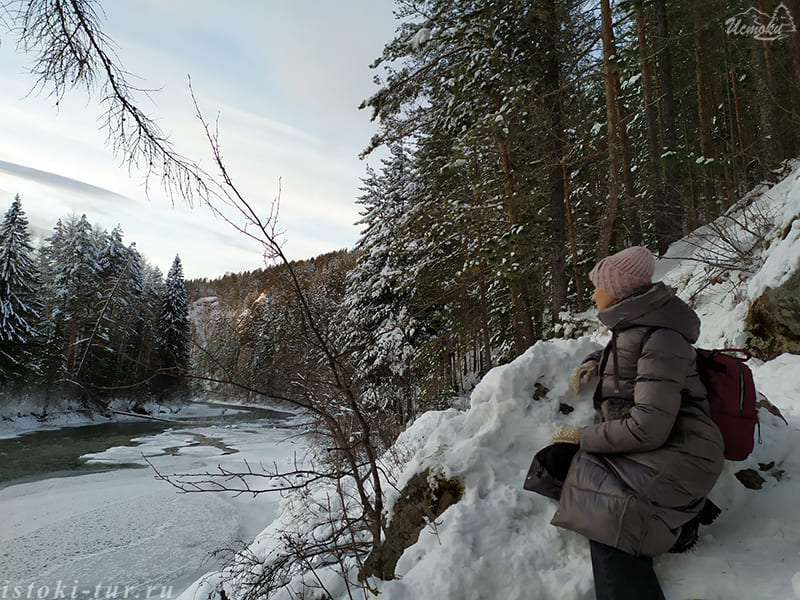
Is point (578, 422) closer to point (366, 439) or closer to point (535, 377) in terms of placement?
point (535, 377)

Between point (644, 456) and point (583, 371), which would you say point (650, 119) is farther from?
point (644, 456)

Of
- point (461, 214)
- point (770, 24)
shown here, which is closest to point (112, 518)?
point (461, 214)

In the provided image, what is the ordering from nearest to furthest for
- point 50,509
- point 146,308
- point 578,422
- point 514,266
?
1. point 146,308
2. point 578,422
3. point 514,266
4. point 50,509

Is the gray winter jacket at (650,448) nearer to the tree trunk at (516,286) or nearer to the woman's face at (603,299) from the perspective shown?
the woman's face at (603,299)

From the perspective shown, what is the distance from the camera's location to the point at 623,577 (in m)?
1.71

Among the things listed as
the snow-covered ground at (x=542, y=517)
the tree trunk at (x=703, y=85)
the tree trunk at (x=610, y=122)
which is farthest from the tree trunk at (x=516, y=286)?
the tree trunk at (x=703, y=85)

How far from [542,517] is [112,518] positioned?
11442 mm

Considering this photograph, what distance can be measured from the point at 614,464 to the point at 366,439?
1.39 meters

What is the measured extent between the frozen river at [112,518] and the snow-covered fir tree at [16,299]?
5.04 m

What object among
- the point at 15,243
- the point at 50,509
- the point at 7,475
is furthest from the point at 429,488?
the point at 15,243

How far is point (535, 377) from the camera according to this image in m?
3.01

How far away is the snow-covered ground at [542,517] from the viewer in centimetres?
181

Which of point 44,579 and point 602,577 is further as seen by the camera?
point 44,579

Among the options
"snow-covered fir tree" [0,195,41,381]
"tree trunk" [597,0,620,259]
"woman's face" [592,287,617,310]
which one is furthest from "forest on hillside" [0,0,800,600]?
"snow-covered fir tree" [0,195,41,381]
